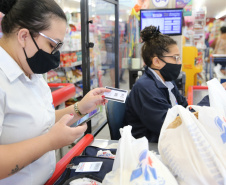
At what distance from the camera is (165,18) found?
170 inches

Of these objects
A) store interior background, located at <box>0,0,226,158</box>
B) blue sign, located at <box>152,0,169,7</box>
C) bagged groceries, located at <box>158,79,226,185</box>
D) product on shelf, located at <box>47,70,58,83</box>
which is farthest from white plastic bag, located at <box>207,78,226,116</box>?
blue sign, located at <box>152,0,169,7</box>

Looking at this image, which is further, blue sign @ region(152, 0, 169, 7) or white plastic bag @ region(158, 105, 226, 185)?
blue sign @ region(152, 0, 169, 7)

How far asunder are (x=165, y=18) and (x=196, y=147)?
395 centimetres

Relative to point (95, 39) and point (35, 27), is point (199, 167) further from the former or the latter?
point (95, 39)

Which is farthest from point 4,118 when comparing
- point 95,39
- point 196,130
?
point 95,39

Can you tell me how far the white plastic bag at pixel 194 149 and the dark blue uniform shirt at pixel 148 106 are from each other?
863 millimetres

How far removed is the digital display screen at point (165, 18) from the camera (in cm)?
430

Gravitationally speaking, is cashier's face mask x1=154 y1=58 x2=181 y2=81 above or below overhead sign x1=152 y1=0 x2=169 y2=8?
below

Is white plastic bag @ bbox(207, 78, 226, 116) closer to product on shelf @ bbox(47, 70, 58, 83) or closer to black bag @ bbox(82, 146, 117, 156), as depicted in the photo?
black bag @ bbox(82, 146, 117, 156)

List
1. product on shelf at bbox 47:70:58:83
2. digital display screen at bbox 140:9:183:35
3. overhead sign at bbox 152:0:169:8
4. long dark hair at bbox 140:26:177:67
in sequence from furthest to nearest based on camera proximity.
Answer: overhead sign at bbox 152:0:169:8 → digital display screen at bbox 140:9:183:35 → product on shelf at bbox 47:70:58:83 → long dark hair at bbox 140:26:177:67

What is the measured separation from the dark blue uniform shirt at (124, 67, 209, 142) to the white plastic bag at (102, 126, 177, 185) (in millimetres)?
950

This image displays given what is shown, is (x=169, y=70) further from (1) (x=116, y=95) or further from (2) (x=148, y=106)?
(1) (x=116, y=95)

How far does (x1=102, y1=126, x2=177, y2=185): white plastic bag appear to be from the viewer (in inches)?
28.3

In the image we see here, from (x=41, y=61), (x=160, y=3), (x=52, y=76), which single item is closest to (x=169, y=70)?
(x=41, y=61)
